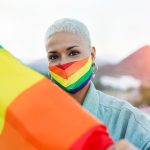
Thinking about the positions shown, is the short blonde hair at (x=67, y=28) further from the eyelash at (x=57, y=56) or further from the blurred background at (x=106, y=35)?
the blurred background at (x=106, y=35)

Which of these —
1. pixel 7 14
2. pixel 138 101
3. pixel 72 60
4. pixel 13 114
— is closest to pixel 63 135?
pixel 13 114

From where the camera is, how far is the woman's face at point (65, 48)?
60.9 inches

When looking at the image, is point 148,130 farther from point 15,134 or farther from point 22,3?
point 22,3

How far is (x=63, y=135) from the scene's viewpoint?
93 cm

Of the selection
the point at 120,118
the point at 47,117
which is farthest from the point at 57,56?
the point at 47,117

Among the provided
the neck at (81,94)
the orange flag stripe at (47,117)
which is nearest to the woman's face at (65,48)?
the neck at (81,94)

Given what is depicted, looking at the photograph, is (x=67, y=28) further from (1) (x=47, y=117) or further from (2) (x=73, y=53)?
(1) (x=47, y=117)

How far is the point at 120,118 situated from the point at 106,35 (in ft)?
4.52

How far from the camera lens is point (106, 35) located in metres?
2.77

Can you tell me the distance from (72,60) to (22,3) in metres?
1.33

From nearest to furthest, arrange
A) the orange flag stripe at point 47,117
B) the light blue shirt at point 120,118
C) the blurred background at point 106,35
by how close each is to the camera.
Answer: the orange flag stripe at point 47,117 → the light blue shirt at point 120,118 → the blurred background at point 106,35

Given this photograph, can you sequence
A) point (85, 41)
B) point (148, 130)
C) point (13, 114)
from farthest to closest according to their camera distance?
point (85, 41)
point (148, 130)
point (13, 114)

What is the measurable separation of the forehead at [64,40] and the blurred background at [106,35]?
1024 millimetres

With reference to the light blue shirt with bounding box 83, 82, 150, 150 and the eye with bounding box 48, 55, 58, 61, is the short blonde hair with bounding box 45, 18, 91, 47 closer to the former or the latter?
the eye with bounding box 48, 55, 58, 61
